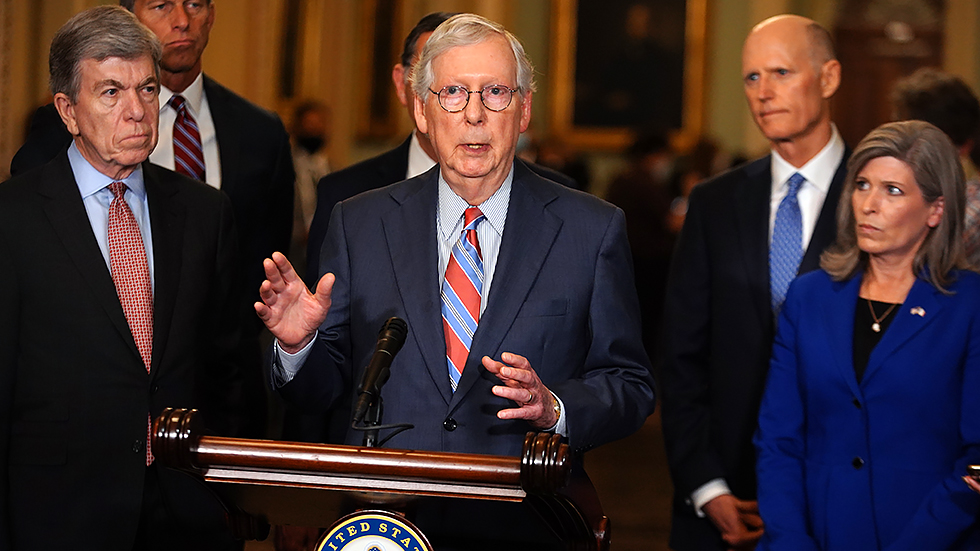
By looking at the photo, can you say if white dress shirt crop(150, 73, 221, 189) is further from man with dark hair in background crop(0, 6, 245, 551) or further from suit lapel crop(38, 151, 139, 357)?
suit lapel crop(38, 151, 139, 357)

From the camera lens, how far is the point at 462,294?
2.27 m

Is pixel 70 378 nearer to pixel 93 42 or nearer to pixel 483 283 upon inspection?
pixel 93 42

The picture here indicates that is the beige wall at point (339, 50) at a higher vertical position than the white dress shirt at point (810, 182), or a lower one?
higher

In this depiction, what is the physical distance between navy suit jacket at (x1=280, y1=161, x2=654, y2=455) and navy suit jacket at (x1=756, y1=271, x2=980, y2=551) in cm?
58

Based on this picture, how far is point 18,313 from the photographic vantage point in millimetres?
2449

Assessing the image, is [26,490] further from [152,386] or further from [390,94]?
[390,94]

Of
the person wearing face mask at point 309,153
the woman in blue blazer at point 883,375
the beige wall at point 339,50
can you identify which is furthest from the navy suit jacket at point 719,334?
the beige wall at point 339,50

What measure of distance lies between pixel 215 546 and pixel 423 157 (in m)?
1.26

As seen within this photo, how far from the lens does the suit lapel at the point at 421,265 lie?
2184 millimetres

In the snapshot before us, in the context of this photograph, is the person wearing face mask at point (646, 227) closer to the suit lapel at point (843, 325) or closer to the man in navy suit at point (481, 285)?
the suit lapel at point (843, 325)

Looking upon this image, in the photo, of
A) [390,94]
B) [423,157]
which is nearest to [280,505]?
[423,157]

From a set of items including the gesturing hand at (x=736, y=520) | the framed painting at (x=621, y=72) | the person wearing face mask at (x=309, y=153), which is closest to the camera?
the gesturing hand at (x=736, y=520)

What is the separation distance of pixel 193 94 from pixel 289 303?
5.19 ft

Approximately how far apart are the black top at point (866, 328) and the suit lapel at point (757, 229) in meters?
0.38
